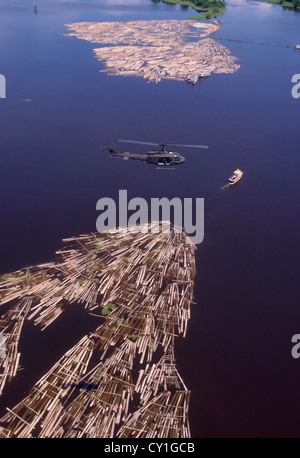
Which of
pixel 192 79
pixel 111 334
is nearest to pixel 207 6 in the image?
pixel 192 79

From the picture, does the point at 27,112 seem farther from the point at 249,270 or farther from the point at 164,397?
the point at 164,397

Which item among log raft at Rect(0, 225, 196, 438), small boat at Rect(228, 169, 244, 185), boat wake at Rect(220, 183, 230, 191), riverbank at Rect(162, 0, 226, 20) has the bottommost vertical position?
log raft at Rect(0, 225, 196, 438)

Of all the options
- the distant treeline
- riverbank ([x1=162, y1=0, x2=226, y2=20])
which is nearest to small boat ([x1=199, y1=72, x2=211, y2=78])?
riverbank ([x1=162, y1=0, x2=226, y2=20])

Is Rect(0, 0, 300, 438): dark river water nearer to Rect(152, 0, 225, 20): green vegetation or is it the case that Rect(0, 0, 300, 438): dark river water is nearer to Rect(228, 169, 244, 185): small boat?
Rect(228, 169, 244, 185): small boat

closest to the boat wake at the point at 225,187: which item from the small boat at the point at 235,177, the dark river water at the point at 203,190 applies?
the small boat at the point at 235,177

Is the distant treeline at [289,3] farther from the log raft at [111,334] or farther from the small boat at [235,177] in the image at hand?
the log raft at [111,334]

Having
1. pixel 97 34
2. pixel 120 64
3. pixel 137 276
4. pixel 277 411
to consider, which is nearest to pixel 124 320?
pixel 137 276
